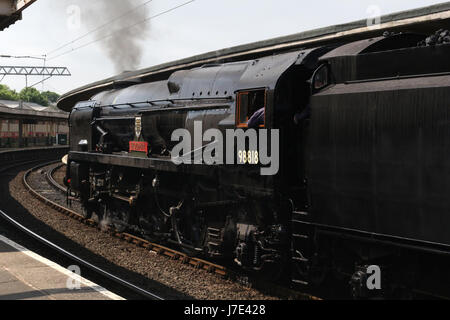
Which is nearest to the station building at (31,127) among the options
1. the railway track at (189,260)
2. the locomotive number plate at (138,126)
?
the railway track at (189,260)

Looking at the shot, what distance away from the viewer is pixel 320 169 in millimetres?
6570

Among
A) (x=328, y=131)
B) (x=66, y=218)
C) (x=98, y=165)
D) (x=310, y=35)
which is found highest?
(x=310, y=35)

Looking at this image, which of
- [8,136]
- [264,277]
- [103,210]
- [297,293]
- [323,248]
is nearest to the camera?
[323,248]

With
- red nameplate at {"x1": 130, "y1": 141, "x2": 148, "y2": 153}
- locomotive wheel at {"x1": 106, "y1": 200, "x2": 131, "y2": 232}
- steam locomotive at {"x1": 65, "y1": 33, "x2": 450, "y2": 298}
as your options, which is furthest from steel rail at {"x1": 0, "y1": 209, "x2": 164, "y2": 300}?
red nameplate at {"x1": 130, "y1": 141, "x2": 148, "y2": 153}

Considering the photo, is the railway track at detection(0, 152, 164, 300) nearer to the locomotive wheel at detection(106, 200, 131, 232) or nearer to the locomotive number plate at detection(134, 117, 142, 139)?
the locomotive wheel at detection(106, 200, 131, 232)

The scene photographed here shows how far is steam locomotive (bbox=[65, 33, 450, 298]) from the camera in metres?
5.45

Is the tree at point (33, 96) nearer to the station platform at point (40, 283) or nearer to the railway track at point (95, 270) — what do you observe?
the railway track at point (95, 270)

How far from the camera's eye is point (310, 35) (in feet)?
37.2

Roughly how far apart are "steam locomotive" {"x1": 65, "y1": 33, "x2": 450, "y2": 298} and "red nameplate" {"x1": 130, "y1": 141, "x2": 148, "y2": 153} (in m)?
0.07

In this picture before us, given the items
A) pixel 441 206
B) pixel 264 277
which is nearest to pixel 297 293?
pixel 264 277

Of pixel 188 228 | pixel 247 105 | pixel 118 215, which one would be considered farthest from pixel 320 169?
pixel 118 215

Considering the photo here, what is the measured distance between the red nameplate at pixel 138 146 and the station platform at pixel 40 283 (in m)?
3.66

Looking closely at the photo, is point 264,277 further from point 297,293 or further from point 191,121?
point 191,121
